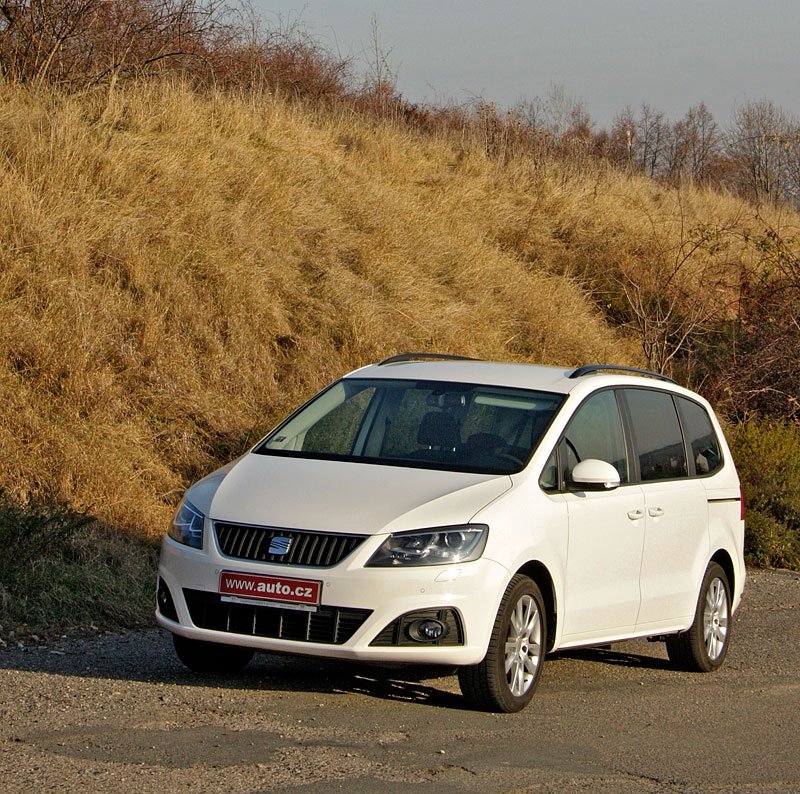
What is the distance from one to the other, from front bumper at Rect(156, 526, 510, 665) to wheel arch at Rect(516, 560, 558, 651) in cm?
32

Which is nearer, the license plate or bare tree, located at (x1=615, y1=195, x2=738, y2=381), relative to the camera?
the license plate

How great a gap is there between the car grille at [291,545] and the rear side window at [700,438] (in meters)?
3.08

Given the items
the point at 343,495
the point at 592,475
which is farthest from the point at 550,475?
the point at 343,495

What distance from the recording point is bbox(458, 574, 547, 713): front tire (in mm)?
6426

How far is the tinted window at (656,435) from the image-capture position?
7969 millimetres

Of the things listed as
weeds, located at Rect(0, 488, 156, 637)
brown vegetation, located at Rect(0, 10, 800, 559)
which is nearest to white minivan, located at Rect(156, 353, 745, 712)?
weeds, located at Rect(0, 488, 156, 637)

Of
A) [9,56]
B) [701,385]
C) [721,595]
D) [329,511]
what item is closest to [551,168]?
[701,385]

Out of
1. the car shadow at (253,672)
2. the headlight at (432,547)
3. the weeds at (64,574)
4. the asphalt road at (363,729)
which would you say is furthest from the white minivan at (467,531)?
the weeds at (64,574)

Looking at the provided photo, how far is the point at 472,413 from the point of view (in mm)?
7523

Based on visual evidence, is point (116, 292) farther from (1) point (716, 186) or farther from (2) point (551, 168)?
(1) point (716, 186)

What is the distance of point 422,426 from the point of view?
24.6ft

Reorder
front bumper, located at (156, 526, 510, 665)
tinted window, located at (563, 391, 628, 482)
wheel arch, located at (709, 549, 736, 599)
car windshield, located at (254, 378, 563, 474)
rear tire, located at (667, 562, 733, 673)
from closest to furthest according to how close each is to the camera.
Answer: front bumper, located at (156, 526, 510, 665) < car windshield, located at (254, 378, 563, 474) < tinted window, located at (563, 391, 628, 482) < rear tire, located at (667, 562, 733, 673) < wheel arch, located at (709, 549, 736, 599)

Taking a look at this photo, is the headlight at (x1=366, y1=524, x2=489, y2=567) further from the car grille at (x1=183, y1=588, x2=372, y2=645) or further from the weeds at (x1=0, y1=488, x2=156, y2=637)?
the weeds at (x1=0, y1=488, x2=156, y2=637)

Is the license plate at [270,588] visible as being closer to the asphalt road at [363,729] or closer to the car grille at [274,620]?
the car grille at [274,620]
